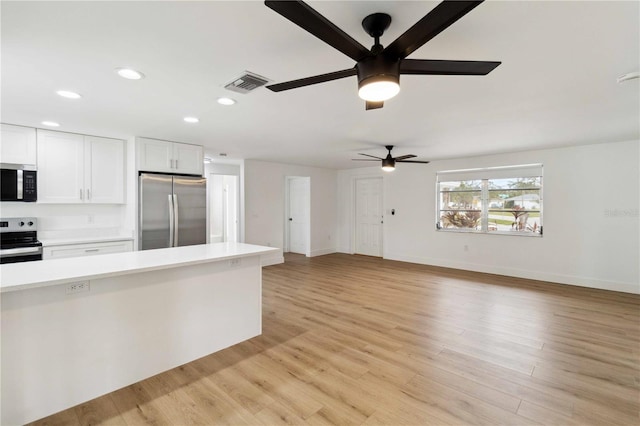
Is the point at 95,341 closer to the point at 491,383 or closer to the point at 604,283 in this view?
the point at 491,383

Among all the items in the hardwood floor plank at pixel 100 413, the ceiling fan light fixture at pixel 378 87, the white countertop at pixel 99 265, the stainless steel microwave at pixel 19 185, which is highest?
the ceiling fan light fixture at pixel 378 87

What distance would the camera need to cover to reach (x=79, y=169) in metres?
4.01

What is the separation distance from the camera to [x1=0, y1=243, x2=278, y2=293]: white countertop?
181 cm

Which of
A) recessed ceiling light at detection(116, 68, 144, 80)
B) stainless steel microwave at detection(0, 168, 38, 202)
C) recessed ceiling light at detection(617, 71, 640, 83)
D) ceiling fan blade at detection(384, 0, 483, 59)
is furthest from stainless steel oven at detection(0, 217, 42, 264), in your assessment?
recessed ceiling light at detection(617, 71, 640, 83)

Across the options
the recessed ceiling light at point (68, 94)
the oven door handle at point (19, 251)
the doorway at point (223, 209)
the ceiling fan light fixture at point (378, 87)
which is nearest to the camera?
the ceiling fan light fixture at point (378, 87)

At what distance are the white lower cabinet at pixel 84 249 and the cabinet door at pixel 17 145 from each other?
1118mm

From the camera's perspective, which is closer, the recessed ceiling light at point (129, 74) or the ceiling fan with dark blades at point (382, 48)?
the ceiling fan with dark blades at point (382, 48)

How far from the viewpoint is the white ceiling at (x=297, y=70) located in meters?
1.53

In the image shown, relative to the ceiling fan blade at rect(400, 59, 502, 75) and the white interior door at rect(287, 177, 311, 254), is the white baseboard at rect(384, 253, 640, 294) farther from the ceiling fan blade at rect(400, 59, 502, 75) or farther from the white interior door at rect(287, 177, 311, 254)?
the ceiling fan blade at rect(400, 59, 502, 75)

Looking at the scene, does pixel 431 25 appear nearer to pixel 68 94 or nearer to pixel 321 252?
pixel 68 94

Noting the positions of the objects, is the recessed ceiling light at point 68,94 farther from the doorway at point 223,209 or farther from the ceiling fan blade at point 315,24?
the doorway at point 223,209

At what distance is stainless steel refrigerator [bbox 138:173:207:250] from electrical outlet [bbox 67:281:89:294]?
2.20 metres

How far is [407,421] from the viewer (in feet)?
6.16

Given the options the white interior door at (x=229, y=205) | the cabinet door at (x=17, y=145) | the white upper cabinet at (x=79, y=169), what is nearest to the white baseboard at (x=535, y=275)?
the white interior door at (x=229, y=205)
